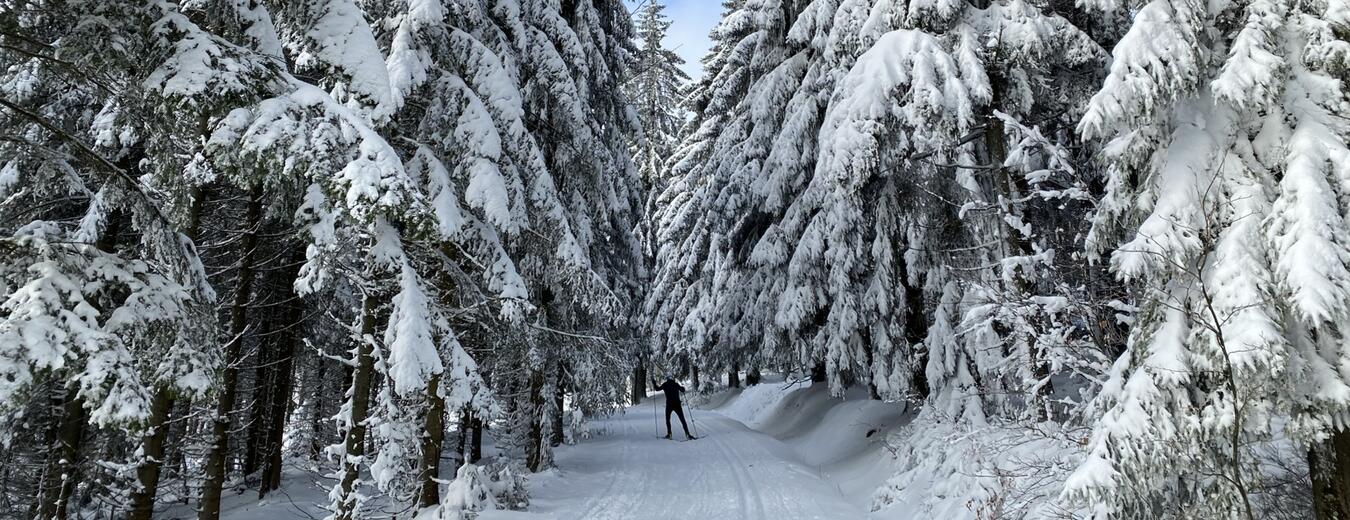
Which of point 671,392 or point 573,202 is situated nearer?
point 573,202

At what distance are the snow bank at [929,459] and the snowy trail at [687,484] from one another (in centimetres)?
64

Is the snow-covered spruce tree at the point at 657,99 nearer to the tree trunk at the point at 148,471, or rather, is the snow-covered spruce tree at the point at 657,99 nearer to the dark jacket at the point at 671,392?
the dark jacket at the point at 671,392

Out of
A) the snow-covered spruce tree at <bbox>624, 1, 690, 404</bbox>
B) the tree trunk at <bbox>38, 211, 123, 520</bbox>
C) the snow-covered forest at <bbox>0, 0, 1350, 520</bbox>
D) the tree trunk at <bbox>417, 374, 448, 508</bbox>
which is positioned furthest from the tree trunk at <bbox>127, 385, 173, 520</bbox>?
the snow-covered spruce tree at <bbox>624, 1, 690, 404</bbox>

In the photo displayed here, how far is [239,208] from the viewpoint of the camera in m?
10.8

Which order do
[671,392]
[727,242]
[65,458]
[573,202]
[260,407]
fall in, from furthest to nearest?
[727,242] < [671,392] < [260,407] < [573,202] < [65,458]

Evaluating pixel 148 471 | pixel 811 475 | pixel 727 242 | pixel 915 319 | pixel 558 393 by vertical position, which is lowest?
pixel 811 475

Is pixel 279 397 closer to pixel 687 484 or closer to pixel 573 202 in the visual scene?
pixel 573 202

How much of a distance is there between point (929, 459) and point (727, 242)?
32.2ft

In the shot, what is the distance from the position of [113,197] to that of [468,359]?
15.1 ft

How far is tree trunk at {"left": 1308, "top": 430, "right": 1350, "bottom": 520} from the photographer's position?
15.9 feet

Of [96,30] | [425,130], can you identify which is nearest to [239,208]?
[425,130]

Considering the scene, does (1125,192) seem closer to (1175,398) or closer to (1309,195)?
(1309,195)

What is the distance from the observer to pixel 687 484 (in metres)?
11.3

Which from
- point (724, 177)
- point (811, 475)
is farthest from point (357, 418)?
point (724, 177)
